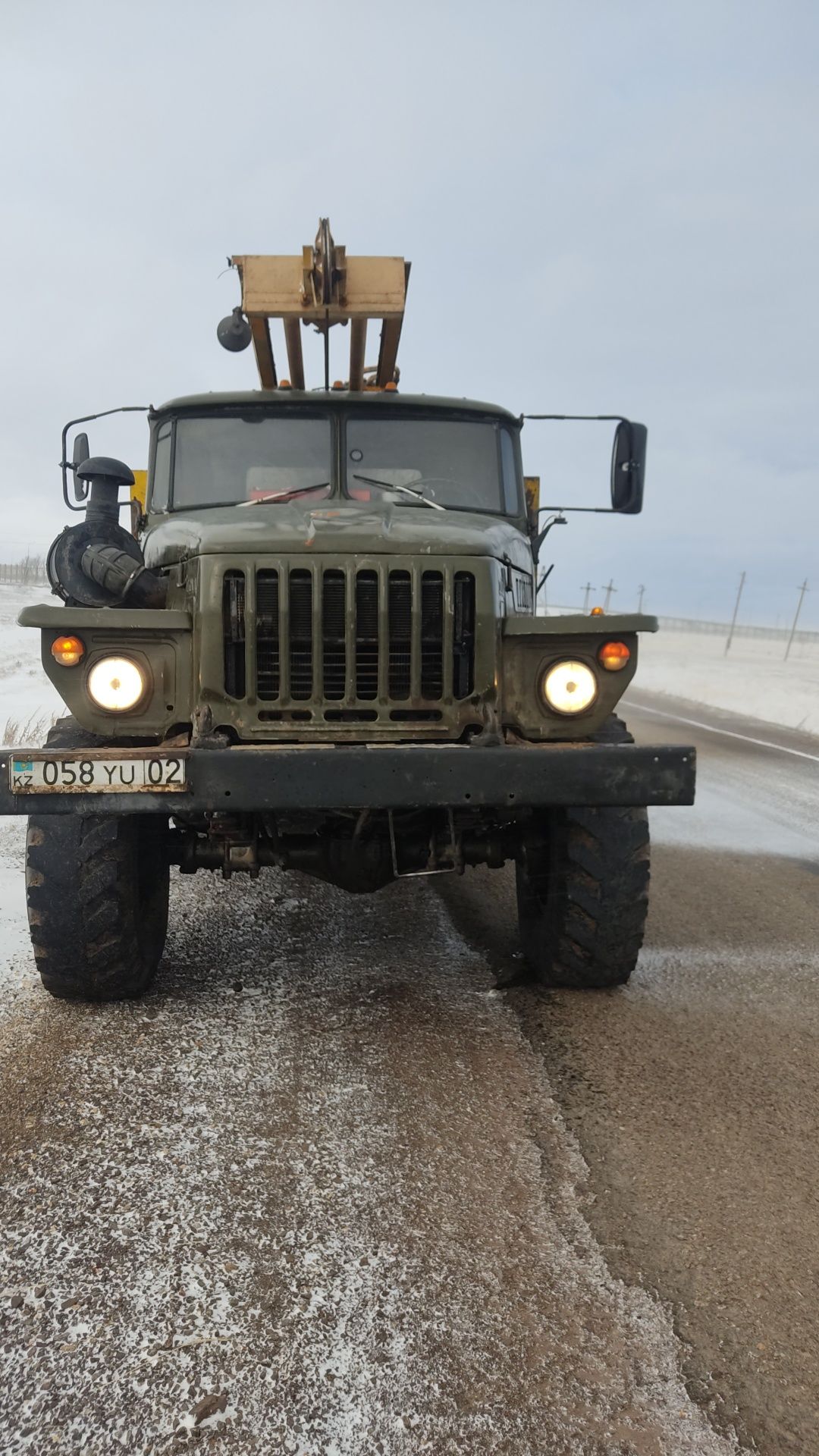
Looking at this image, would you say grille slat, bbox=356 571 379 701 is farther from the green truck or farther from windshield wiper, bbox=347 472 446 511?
windshield wiper, bbox=347 472 446 511

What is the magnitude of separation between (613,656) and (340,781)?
3.68 feet

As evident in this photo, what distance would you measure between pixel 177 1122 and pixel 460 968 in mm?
1657

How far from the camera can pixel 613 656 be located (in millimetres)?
3637

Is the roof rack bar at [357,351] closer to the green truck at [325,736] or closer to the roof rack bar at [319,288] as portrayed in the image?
the roof rack bar at [319,288]


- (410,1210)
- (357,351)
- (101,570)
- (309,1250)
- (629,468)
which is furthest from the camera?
(357,351)

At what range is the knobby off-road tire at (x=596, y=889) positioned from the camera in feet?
12.7

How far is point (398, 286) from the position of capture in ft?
17.3

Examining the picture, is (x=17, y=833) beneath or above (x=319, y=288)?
beneath

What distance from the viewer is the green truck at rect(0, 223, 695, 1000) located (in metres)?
3.24

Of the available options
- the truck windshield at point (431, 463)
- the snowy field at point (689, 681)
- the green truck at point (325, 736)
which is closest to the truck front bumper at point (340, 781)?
the green truck at point (325, 736)

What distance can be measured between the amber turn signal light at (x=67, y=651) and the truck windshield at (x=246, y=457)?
58.0 inches

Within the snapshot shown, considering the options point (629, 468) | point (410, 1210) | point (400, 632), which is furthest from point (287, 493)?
point (410, 1210)

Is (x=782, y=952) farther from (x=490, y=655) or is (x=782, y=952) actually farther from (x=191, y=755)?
(x=191, y=755)

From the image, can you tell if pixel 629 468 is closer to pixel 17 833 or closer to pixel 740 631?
pixel 17 833
